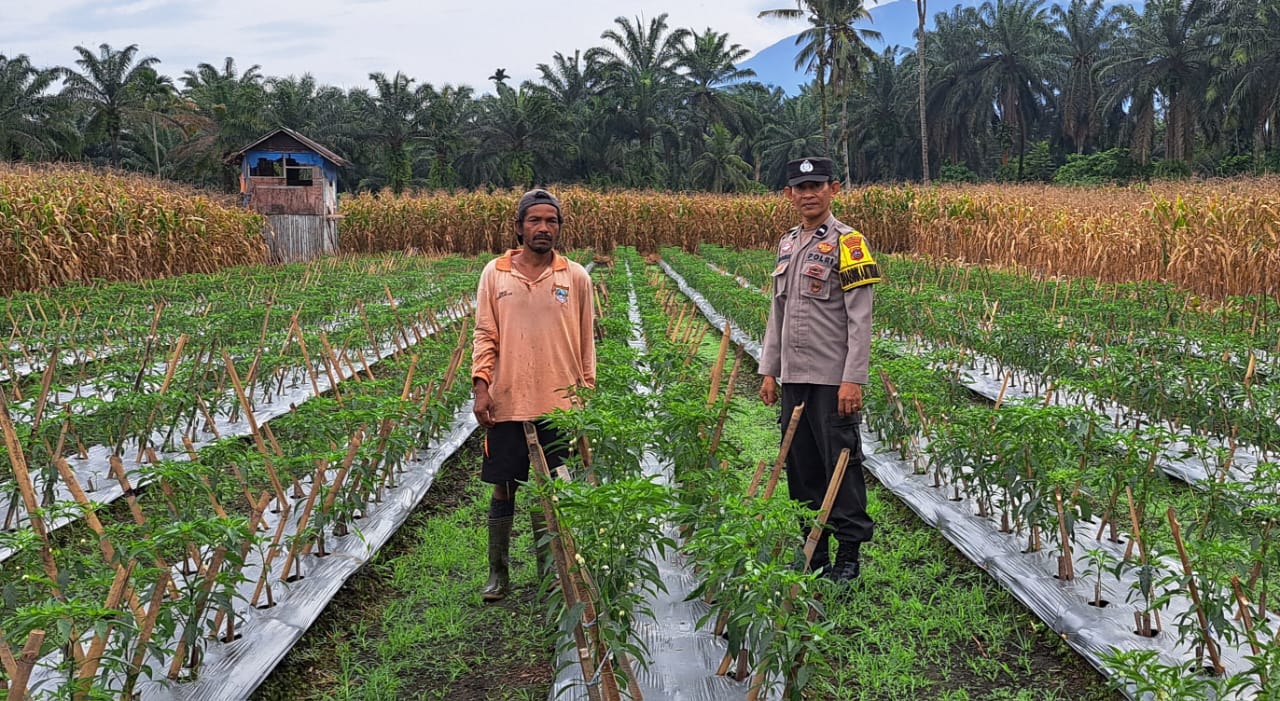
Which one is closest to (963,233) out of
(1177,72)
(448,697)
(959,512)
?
(959,512)

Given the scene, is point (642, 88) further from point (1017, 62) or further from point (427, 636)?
point (427, 636)

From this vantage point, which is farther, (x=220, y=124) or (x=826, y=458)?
(x=220, y=124)

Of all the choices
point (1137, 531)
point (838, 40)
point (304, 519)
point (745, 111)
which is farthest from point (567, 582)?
point (745, 111)

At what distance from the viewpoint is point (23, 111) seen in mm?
42188

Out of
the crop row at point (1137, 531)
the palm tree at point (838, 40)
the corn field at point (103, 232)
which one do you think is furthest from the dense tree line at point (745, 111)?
the crop row at point (1137, 531)

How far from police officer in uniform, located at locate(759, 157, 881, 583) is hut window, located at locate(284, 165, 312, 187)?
2508 cm

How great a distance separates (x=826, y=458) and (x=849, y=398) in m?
0.30

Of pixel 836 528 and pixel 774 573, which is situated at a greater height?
pixel 774 573

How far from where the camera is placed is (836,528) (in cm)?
374

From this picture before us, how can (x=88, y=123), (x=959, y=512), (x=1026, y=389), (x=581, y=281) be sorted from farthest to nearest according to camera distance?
(x=88, y=123), (x=1026, y=389), (x=959, y=512), (x=581, y=281)

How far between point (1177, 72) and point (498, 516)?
5213 cm

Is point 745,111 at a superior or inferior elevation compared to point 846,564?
superior

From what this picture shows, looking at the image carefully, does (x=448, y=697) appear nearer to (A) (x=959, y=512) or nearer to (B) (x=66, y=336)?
(A) (x=959, y=512)

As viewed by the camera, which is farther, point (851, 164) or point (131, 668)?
point (851, 164)
